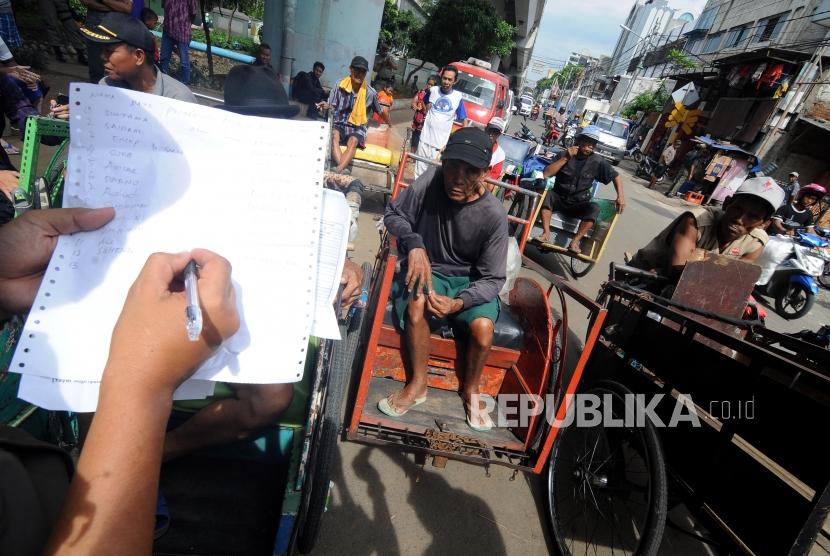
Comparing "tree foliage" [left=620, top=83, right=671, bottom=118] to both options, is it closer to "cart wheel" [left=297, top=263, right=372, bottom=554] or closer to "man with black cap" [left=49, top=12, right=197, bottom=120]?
"man with black cap" [left=49, top=12, right=197, bottom=120]

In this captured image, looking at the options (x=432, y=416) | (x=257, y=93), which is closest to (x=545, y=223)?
(x=432, y=416)

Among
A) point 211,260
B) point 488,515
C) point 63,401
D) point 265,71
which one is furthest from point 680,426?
point 265,71

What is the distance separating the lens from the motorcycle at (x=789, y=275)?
6566 mm

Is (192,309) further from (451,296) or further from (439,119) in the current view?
(439,119)

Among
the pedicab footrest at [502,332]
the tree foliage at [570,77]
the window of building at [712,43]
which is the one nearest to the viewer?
the pedicab footrest at [502,332]

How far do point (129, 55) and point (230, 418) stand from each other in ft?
7.48

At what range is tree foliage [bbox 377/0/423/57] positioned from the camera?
2464 cm

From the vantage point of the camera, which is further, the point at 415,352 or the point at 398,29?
the point at 398,29

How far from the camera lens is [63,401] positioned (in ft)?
2.64

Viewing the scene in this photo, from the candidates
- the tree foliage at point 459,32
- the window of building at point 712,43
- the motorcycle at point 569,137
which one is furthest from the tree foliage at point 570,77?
the motorcycle at point 569,137

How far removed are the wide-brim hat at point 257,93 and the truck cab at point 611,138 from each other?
19.6 m

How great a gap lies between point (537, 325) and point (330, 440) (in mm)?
1448

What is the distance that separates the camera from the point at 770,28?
891 inches

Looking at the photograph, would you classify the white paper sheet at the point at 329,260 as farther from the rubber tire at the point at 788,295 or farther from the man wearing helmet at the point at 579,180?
the rubber tire at the point at 788,295
